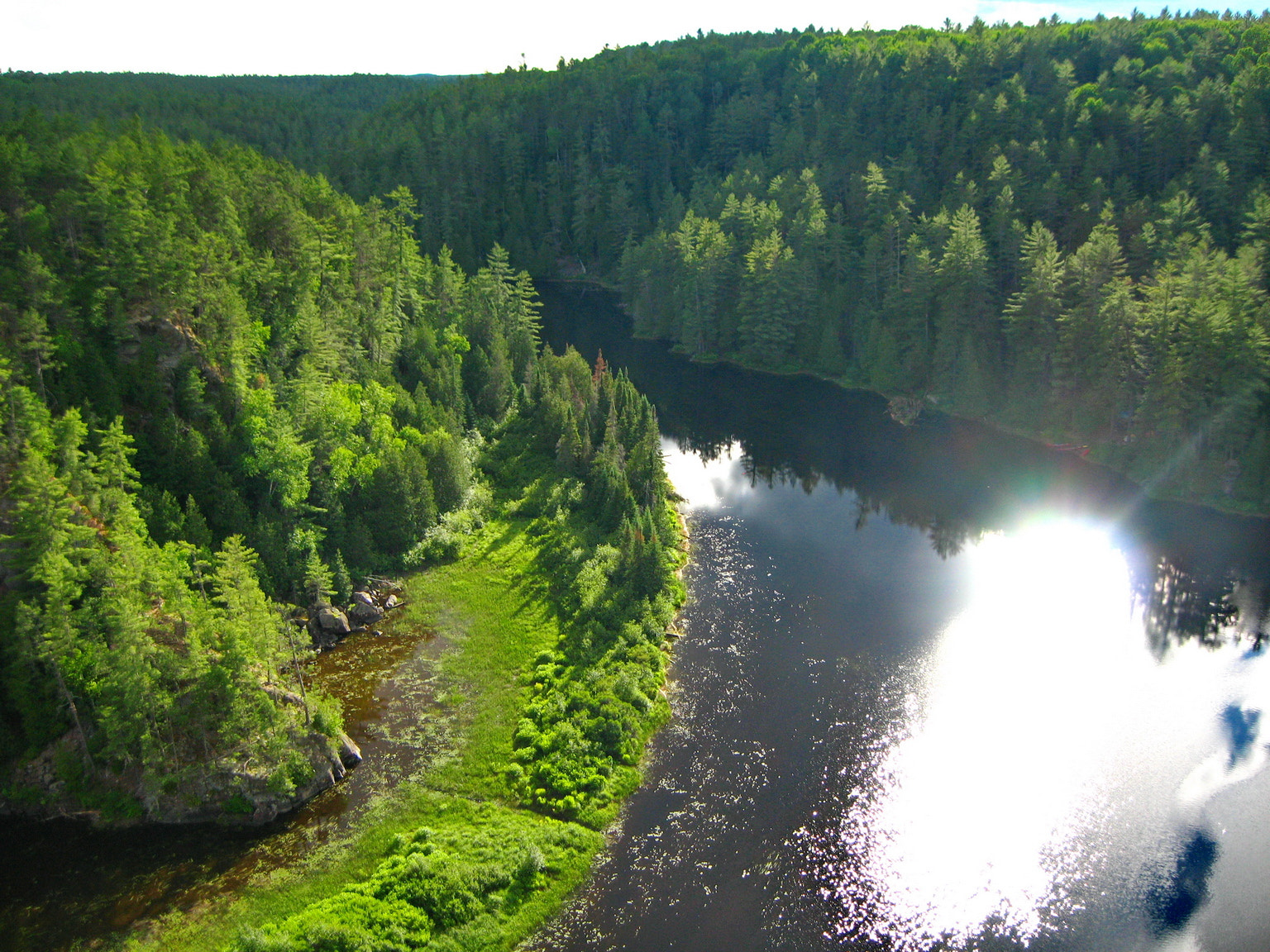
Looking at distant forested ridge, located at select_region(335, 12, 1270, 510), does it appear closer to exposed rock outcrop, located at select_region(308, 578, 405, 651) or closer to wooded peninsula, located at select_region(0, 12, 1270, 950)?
wooded peninsula, located at select_region(0, 12, 1270, 950)

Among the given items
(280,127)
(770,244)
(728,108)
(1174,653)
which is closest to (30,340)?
(1174,653)

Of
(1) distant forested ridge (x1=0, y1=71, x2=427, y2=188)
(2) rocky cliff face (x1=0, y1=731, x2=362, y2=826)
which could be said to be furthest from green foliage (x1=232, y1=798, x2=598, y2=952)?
(1) distant forested ridge (x1=0, y1=71, x2=427, y2=188)

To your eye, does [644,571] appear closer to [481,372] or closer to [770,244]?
[481,372]

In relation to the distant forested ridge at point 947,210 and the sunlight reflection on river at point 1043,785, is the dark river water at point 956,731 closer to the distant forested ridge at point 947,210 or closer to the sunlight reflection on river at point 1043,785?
the sunlight reflection on river at point 1043,785

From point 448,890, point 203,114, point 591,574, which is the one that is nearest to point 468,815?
point 448,890

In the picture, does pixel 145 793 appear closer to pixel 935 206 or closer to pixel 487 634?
pixel 487 634
